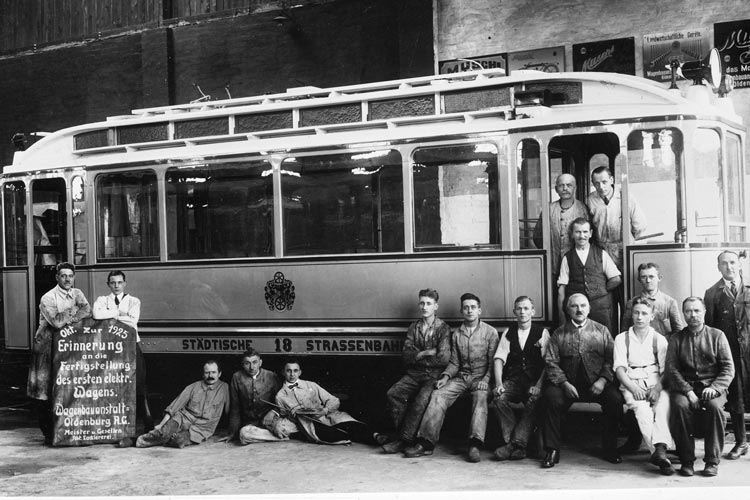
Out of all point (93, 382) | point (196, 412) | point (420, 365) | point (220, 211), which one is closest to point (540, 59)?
point (220, 211)

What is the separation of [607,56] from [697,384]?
5.44m

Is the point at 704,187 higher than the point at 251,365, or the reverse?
the point at 704,187

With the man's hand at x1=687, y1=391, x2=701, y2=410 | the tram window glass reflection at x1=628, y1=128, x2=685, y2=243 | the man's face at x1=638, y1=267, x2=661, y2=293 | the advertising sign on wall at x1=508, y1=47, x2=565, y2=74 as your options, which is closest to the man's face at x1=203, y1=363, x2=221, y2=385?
the man's face at x1=638, y1=267, x2=661, y2=293

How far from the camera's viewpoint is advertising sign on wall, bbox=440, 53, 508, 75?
11.4 meters

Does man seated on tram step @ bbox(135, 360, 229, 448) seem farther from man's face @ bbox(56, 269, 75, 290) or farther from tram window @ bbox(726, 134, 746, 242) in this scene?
tram window @ bbox(726, 134, 746, 242)

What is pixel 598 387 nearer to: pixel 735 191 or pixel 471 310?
pixel 471 310

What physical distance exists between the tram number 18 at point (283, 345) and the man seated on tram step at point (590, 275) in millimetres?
2856

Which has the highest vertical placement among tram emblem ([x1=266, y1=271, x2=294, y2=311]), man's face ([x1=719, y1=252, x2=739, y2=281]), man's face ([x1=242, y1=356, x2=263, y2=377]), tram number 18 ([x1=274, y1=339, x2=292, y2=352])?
→ man's face ([x1=719, y1=252, x2=739, y2=281])

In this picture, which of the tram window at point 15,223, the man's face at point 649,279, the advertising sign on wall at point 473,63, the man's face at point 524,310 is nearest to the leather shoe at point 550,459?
the man's face at point 524,310

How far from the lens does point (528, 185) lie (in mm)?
7758

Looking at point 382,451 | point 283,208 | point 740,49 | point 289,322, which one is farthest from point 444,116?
point 740,49

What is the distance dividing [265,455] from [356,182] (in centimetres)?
283

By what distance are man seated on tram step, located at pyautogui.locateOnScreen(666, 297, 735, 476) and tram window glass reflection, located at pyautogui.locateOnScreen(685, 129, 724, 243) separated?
3.01 feet

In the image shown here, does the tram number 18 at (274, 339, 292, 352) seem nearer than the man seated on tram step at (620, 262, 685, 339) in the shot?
No
